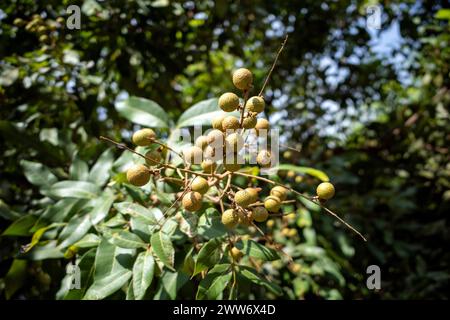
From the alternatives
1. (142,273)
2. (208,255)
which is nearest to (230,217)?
(208,255)

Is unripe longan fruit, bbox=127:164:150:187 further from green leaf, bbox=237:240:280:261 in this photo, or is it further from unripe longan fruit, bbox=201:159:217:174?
green leaf, bbox=237:240:280:261

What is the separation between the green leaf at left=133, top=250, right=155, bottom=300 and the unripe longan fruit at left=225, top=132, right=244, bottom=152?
1.04 feet

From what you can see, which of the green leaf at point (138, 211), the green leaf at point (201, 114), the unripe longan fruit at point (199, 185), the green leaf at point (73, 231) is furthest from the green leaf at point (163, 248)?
the green leaf at point (201, 114)

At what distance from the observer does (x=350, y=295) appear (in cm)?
195

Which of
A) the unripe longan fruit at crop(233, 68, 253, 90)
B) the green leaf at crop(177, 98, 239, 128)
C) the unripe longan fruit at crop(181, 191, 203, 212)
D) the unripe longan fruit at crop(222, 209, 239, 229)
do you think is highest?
the green leaf at crop(177, 98, 239, 128)

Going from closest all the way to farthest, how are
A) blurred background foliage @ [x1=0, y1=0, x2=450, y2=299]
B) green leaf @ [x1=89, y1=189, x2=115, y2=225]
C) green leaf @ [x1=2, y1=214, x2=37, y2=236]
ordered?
green leaf @ [x1=89, y1=189, x2=115, y2=225] < green leaf @ [x1=2, y1=214, x2=37, y2=236] < blurred background foliage @ [x1=0, y1=0, x2=450, y2=299]

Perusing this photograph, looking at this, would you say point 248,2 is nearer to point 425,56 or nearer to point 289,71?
point 289,71

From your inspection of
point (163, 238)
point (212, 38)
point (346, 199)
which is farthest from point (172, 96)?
point (163, 238)

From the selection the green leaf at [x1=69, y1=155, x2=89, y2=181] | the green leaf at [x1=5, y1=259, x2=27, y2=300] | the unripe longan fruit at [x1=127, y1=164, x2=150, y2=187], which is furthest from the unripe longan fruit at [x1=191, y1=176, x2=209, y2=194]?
the green leaf at [x1=5, y1=259, x2=27, y2=300]

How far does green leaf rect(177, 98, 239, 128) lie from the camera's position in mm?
1165

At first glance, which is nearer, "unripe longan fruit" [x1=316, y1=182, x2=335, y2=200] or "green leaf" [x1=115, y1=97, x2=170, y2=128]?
"unripe longan fruit" [x1=316, y1=182, x2=335, y2=200]

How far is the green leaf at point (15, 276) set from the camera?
3.87ft

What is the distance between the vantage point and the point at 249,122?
33.0 inches

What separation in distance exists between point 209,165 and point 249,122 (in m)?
0.13
